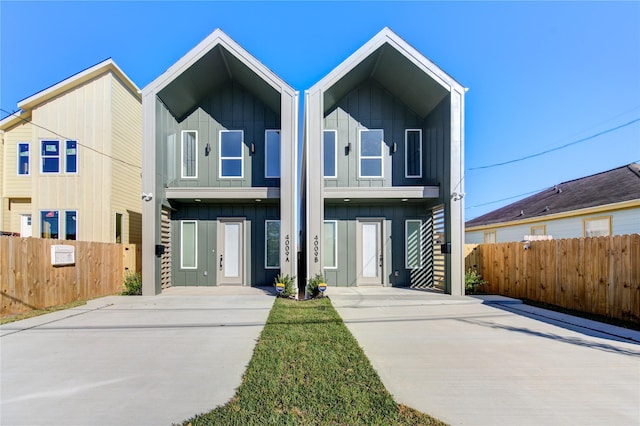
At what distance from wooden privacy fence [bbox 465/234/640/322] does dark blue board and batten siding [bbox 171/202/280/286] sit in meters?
7.45

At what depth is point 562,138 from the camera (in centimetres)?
1484

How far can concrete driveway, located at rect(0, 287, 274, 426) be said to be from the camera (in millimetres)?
2979

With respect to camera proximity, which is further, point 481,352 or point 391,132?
point 391,132

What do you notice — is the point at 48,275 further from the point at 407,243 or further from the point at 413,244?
the point at 413,244

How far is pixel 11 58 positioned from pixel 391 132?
12729mm

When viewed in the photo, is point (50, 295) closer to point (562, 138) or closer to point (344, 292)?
point (344, 292)

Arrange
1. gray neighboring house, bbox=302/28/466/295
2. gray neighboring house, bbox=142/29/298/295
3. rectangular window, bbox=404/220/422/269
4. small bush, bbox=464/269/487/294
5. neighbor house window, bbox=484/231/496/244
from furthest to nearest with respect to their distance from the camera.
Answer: neighbor house window, bbox=484/231/496/244
rectangular window, bbox=404/220/422/269
gray neighboring house, bbox=142/29/298/295
gray neighboring house, bbox=302/28/466/295
small bush, bbox=464/269/487/294

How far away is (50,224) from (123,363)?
36.8 feet

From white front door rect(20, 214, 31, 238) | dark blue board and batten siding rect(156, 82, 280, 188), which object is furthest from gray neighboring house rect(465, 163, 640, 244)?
white front door rect(20, 214, 31, 238)

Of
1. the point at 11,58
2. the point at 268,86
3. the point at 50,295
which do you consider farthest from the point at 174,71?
the point at 50,295

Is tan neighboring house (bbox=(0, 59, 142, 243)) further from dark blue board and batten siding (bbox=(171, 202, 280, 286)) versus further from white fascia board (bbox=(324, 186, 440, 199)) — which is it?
white fascia board (bbox=(324, 186, 440, 199))

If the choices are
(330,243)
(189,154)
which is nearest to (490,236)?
(330,243)

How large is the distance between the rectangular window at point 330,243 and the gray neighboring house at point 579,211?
7.34 meters

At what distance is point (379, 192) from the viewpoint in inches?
385
